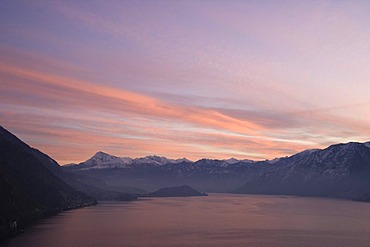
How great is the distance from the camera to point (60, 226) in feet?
655

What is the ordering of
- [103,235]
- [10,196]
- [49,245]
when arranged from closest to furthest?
1. [49,245]
2. [103,235]
3. [10,196]

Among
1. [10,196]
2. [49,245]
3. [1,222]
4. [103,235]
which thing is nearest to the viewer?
[49,245]

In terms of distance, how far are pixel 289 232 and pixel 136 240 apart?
76596 mm

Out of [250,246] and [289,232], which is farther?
[289,232]

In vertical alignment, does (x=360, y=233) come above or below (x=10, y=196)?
below

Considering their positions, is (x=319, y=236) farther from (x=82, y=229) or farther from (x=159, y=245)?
(x=82, y=229)

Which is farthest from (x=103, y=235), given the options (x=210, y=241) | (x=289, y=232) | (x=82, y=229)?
(x=289, y=232)

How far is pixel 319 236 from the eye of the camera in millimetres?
183625

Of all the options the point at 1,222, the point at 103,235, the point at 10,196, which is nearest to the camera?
the point at 1,222

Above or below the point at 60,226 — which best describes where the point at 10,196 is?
above

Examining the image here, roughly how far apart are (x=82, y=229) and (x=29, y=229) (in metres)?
25.1

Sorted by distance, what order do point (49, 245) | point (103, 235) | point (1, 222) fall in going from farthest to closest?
point (103, 235) → point (1, 222) → point (49, 245)

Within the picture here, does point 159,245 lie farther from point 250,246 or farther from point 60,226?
point 60,226

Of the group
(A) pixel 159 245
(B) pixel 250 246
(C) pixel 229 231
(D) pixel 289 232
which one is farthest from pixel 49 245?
(D) pixel 289 232
